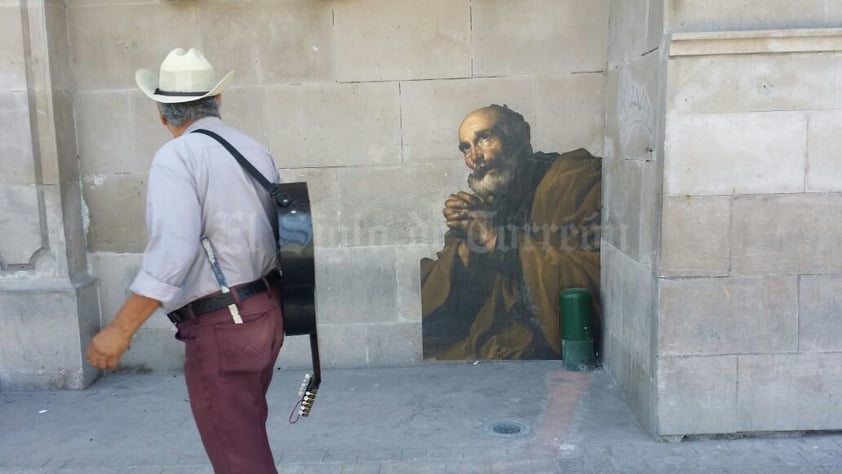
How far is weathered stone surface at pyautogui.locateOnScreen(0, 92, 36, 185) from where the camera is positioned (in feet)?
16.9

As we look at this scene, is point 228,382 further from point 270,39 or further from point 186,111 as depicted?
point 270,39

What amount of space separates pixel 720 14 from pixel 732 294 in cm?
169

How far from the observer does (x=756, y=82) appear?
13.2ft

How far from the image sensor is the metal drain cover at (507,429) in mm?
4449

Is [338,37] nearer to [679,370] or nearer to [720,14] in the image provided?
[720,14]

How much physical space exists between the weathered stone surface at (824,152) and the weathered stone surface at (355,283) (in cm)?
310

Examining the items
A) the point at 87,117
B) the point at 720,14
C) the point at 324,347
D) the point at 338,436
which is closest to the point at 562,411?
the point at 338,436

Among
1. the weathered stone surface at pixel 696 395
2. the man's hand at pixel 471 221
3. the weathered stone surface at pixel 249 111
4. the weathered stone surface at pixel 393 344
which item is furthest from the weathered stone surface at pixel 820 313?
the weathered stone surface at pixel 249 111

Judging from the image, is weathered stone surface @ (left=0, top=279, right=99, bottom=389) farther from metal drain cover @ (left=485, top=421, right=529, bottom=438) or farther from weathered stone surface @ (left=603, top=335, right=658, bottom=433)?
weathered stone surface @ (left=603, top=335, right=658, bottom=433)

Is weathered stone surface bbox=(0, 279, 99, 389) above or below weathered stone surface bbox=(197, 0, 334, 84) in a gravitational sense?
below

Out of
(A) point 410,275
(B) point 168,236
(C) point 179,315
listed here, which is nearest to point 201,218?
(B) point 168,236

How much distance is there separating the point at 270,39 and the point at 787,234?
→ 4.04m

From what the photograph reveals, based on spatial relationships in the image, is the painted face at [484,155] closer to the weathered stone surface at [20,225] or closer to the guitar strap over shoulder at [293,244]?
the guitar strap over shoulder at [293,244]

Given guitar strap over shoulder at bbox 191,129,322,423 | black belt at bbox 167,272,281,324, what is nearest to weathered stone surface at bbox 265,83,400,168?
guitar strap over shoulder at bbox 191,129,322,423
